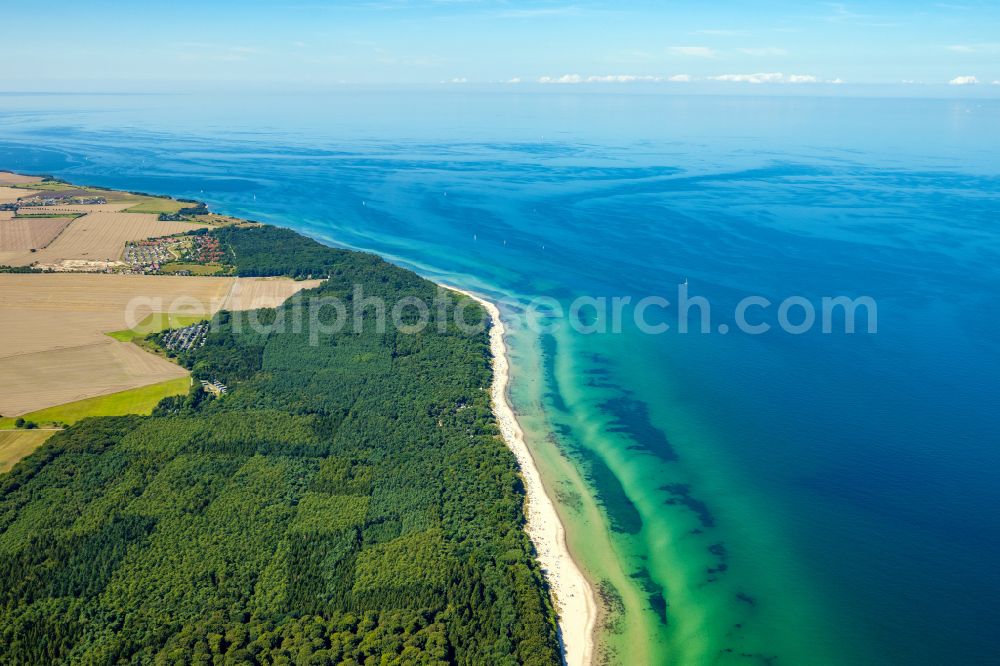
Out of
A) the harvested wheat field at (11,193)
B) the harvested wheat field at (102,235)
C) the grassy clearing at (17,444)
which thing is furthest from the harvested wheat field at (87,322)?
the harvested wheat field at (11,193)

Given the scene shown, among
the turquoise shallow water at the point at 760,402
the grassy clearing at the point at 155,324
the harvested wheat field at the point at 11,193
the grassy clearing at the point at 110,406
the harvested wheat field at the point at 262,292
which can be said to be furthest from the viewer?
the harvested wheat field at the point at 11,193

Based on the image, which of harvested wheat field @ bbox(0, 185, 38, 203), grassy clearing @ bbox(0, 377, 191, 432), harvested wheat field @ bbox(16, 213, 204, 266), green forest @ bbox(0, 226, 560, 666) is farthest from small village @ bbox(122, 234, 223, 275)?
harvested wheat field @ bbox(0, 185, 38, 203)

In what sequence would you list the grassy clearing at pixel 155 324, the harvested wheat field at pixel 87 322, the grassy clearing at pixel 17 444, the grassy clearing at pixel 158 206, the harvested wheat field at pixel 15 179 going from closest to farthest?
the grassy clearing at pixel 17 444 → the harvested wheat field at pixel 87 322 → the grassy clearing at pixel 155 324 → the grassy clearing at pixel 158 206 → the harvested wheat field at pixel 15 179

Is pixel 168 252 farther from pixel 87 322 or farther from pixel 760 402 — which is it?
pixel 760 402

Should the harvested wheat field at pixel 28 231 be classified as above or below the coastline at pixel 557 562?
above

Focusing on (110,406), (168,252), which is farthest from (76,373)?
(168,252)

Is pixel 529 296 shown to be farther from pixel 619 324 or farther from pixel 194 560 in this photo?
pixel 194 560

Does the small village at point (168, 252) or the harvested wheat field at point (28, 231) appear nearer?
the small village at point (168, 252)

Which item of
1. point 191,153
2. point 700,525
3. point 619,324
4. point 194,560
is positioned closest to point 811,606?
point 700,525

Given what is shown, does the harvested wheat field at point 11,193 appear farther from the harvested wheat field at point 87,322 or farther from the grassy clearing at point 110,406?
the grassy clearing at point 110,406

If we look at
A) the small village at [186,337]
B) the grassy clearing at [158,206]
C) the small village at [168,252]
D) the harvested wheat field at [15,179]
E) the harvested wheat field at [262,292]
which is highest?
the harvested wheat field at [15,179]
